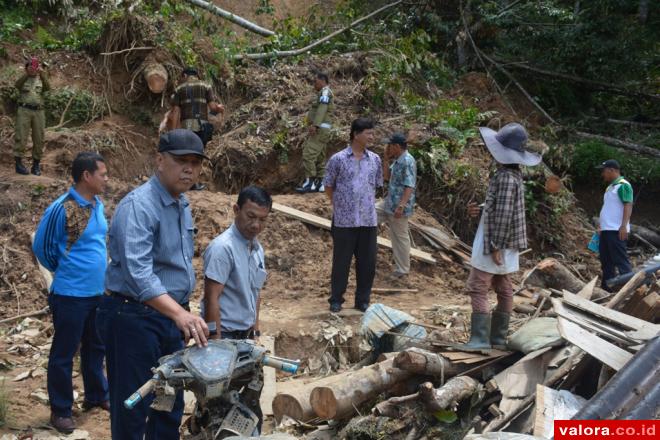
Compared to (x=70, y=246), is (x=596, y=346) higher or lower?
lower

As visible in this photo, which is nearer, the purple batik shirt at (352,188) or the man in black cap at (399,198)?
the purple batik shirt at (352,188)

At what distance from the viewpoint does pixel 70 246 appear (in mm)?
4840

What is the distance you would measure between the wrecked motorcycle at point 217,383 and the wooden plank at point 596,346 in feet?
7.29

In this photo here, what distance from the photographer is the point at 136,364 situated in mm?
3535

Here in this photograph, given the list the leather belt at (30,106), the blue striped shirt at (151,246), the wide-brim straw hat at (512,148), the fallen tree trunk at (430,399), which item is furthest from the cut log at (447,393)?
the leather belt at (30,106)

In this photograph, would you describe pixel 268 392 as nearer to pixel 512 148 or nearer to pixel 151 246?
pixel 151 246

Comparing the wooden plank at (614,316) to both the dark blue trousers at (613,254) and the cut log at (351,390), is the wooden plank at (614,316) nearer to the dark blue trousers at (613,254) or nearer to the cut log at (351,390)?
the cut log at (351,390)

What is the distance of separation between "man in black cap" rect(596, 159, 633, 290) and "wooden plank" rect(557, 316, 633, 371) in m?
4.03

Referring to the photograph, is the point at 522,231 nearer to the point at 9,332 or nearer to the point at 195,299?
the point at 195,299

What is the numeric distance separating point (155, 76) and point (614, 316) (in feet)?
27.3

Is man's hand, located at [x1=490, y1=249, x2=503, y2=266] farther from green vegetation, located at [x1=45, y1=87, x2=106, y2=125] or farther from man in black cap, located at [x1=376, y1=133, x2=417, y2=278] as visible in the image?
green vegetation, located at [x1=45, y1=87, x2=106, y2=125]

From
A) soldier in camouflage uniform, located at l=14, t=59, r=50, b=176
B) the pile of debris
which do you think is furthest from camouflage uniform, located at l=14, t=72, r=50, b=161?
the pile of debris

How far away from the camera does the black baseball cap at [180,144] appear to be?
3.51 meters

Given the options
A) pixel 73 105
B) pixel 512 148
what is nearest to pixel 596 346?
pixel 512 148
